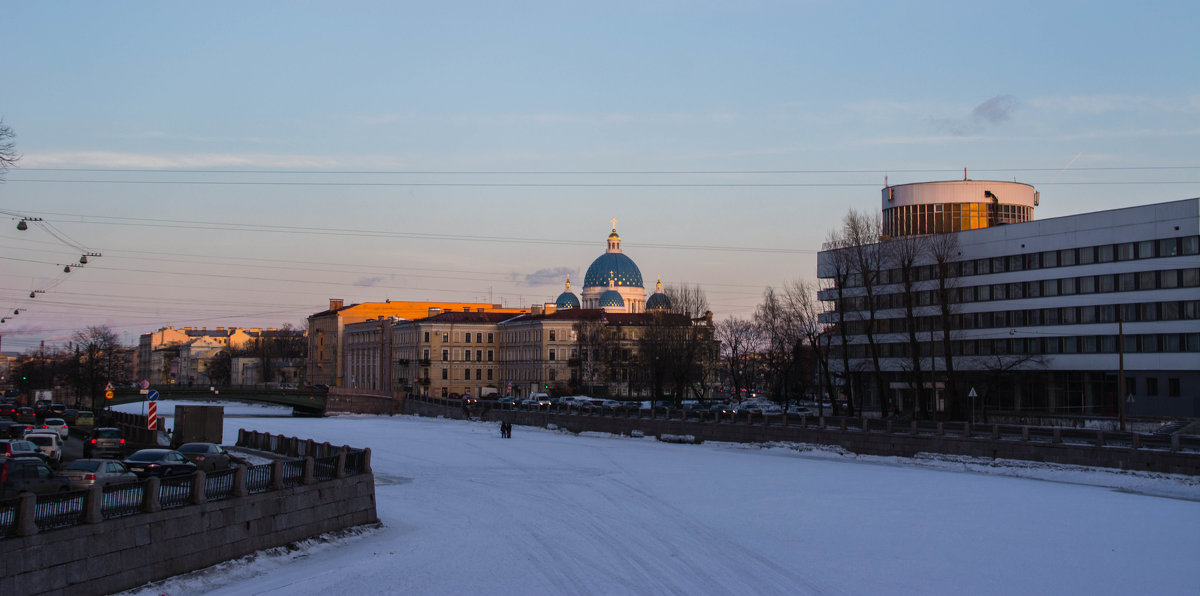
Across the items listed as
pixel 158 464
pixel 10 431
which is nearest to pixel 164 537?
pixel 158 464

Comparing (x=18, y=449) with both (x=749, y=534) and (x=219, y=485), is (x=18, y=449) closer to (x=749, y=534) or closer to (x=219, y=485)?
(x=219, y=485)

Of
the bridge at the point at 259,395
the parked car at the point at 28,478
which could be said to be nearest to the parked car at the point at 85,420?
the bridge at the point at 259,395

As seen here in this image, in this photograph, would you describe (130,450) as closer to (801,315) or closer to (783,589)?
(783,589)

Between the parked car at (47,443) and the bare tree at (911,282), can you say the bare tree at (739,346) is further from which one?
the parked car at (47,443)

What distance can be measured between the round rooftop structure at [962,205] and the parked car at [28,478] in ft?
257

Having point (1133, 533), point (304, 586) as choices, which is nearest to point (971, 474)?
point (1133, 533)

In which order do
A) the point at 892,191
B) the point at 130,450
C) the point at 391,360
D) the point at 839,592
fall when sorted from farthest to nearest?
the point at 391,360 → the point at 892,191 → the point at 130,450 → the point at 839,592

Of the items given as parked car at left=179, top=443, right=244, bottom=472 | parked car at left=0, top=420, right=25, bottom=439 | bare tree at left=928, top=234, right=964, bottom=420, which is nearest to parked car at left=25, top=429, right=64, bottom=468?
parked car at left=179, top=443, right=244, bottom=472

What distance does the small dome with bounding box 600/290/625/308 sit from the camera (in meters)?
175

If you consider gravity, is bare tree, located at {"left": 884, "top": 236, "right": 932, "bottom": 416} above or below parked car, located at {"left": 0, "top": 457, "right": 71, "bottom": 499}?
above

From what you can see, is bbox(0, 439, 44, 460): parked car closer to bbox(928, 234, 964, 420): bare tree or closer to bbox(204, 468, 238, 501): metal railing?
bbox(204, 468, 238, 501): metal railing

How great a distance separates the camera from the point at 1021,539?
30922 millimetres

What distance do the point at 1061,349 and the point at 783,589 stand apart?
61.5 meters

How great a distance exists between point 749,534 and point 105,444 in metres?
36.9
